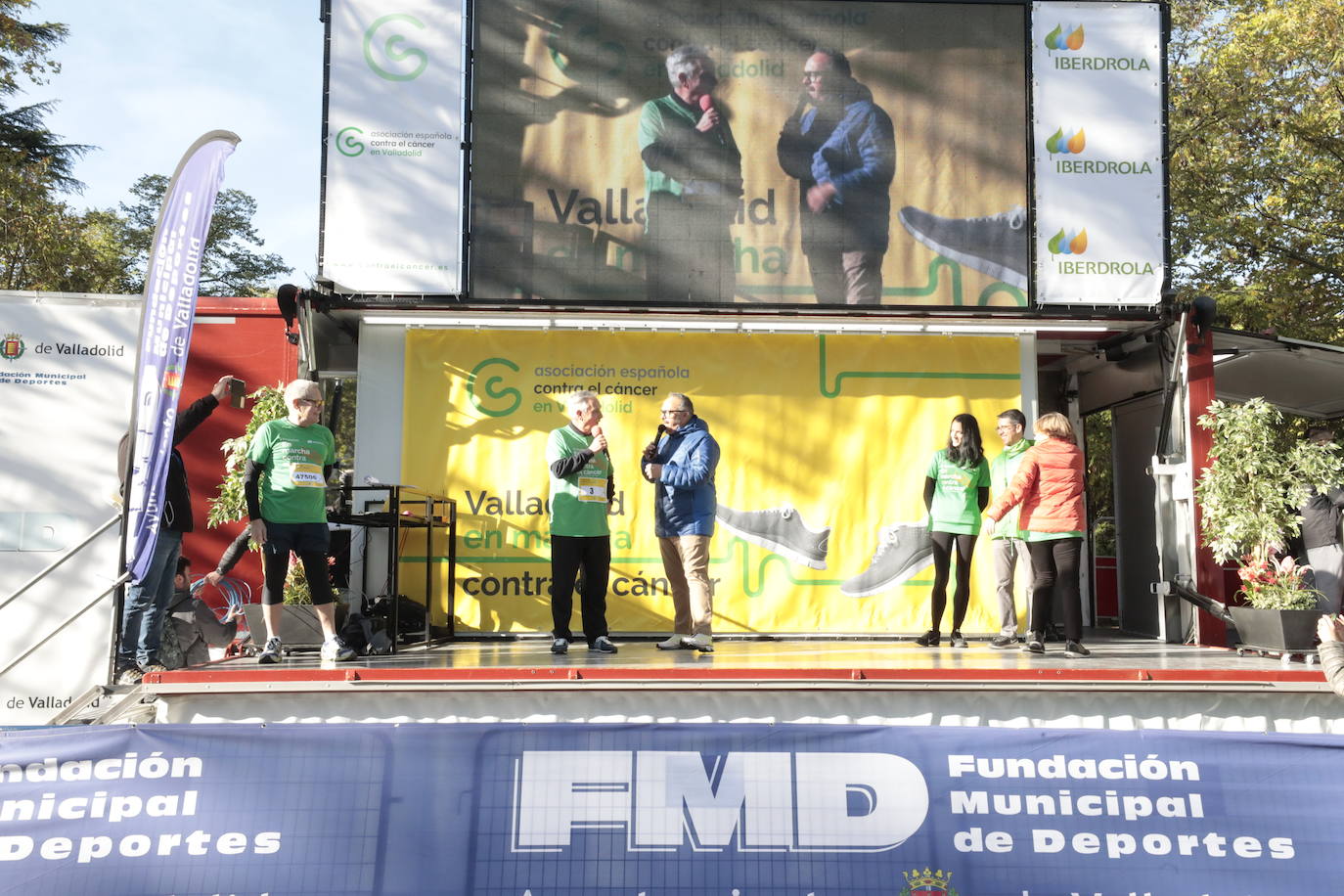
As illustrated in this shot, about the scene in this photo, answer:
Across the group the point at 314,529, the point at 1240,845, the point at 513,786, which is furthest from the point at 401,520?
the point at 1240,845

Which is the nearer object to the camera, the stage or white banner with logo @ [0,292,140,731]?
the stage

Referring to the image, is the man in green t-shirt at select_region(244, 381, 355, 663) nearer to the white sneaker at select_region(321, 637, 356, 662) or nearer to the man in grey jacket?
the white sneaker at select_region(321, 637, 356, 662)

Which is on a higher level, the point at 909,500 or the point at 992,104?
the point at 992,104

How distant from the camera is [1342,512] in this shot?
867 centimetres

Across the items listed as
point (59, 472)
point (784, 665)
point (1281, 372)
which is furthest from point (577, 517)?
point (1281, 372)

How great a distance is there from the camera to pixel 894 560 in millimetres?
8531

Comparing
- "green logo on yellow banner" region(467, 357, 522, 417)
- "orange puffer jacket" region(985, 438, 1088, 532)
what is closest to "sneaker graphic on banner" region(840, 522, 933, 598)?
"orange puffer jacket" region(985, 438, 1088, 532)

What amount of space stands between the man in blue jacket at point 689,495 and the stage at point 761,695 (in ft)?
3.76

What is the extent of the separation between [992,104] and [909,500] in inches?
124

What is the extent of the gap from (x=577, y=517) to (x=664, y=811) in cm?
286

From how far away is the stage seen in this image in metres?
5.57

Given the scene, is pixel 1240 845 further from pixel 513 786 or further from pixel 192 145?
pixel 192 145

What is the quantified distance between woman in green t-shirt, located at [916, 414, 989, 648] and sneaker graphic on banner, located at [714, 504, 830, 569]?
41.4 inches

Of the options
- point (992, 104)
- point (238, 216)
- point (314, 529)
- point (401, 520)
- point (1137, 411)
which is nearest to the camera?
Result: point (314, 529)
